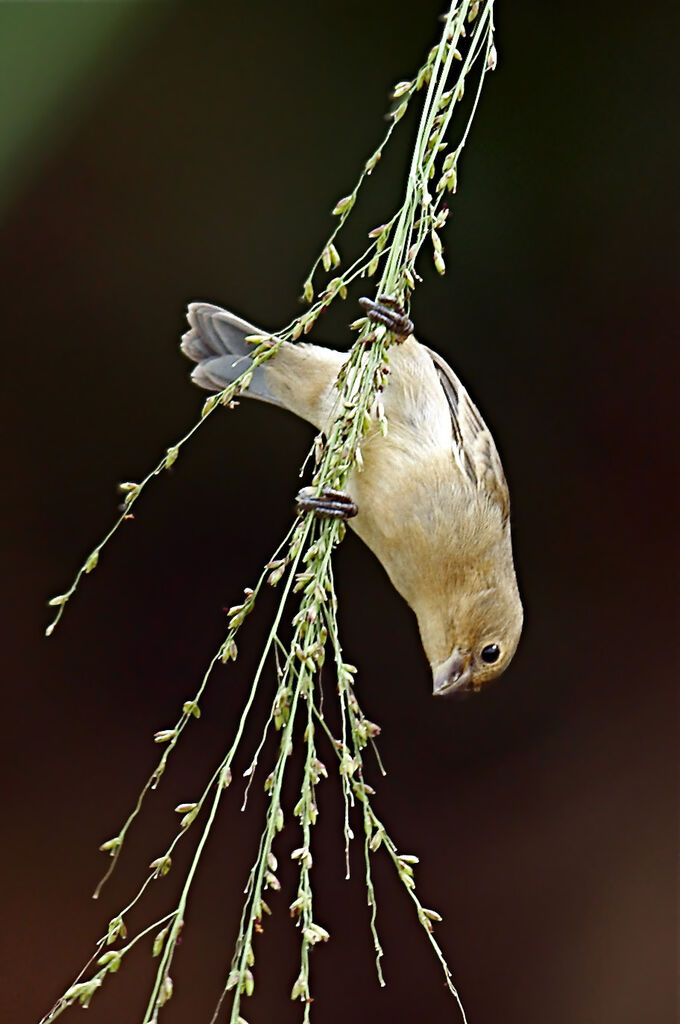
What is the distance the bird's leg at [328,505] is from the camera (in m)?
0.58

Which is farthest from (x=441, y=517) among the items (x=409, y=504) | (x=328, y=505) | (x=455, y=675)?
(x=328, y=505)

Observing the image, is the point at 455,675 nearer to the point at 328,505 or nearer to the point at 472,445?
the point at 472,445

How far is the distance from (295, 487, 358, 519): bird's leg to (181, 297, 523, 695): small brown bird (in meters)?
0.23

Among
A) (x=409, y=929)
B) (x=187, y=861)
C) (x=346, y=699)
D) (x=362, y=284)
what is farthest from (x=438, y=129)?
(x=409, y=929)

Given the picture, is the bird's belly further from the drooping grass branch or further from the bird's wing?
the drooping grass branch

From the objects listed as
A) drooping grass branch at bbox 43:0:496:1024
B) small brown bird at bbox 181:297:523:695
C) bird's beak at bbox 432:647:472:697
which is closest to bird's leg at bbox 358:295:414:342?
drooping grass branch at bbox 43:0:496:1024

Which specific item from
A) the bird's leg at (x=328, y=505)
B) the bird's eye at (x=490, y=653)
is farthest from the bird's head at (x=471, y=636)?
the bird's leg at (x=328, y=505)

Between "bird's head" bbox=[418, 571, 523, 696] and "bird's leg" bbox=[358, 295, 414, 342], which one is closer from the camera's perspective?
"bird's leg" bbox=[358, 295, 414, 342]

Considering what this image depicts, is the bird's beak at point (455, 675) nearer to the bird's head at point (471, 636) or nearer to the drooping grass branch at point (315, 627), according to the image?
the bird's head at point (471, 636)

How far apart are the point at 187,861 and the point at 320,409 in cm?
59

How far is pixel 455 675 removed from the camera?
0.85 metres

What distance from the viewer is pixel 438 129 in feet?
1.77

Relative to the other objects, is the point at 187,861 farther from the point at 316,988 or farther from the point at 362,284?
the point at 362,284

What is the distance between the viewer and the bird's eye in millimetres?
857
